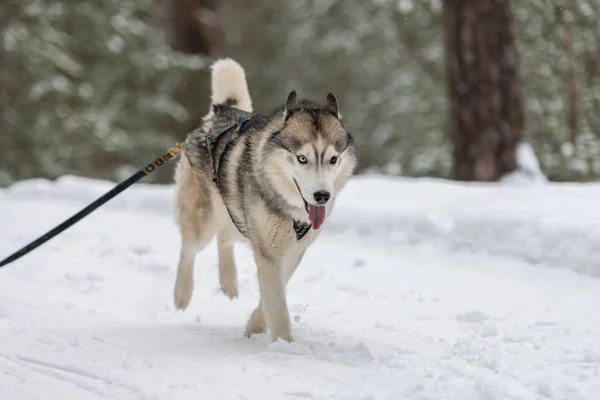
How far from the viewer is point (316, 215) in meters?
4.03

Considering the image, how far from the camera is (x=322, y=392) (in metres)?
3.43

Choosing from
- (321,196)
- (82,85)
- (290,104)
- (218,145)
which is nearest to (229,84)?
(218,145)

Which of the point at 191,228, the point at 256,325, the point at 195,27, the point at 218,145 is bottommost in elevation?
the point at 256,325

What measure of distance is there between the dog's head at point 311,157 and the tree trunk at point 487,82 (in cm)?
500

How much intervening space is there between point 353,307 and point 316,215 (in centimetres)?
168

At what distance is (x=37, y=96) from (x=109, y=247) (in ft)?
24.0

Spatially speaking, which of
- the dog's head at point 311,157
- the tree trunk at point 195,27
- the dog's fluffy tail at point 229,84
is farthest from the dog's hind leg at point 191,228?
the tree trunk at point 195,27

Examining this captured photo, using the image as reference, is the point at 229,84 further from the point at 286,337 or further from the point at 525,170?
the point at 525,170

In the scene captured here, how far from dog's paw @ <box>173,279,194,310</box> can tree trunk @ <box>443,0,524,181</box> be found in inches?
193

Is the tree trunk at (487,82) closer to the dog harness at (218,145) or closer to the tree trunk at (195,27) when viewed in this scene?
the dog harness at (218,145)

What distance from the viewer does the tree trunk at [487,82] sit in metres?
8.86

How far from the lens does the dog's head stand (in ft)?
12.9

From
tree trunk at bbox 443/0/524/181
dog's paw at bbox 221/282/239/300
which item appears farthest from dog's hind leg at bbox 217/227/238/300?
tree trunk at bbox 443/0/524/181

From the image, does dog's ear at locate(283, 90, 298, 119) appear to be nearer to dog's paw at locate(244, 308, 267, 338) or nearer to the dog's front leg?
the dog's front leg
